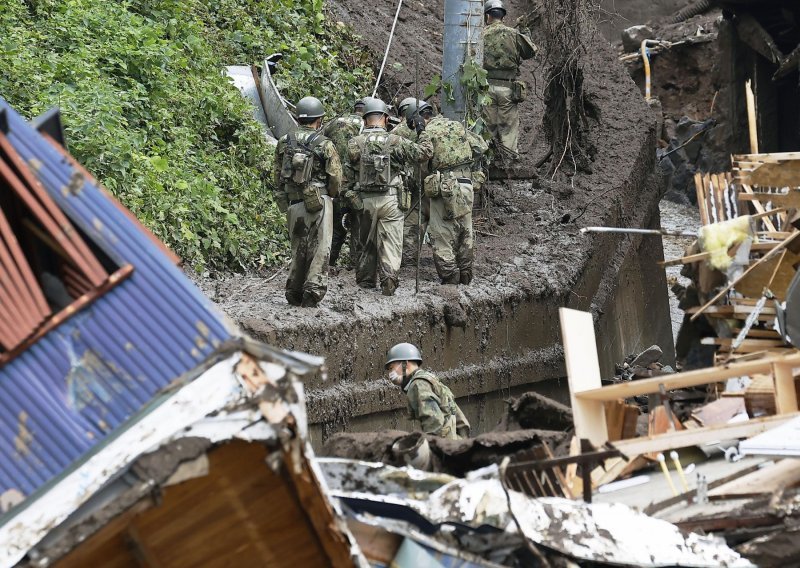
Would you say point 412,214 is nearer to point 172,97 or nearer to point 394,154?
point 394,154

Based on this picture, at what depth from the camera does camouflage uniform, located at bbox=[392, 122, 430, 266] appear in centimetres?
1570

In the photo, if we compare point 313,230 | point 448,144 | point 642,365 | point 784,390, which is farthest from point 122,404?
point 642,365

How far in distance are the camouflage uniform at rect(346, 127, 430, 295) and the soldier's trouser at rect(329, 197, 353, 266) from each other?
341 millimetres

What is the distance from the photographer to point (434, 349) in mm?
14773

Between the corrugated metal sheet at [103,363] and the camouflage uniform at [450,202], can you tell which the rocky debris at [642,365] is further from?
the corrugated metal sheet at [103,363]

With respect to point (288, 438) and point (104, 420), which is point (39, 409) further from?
point (288, 438)

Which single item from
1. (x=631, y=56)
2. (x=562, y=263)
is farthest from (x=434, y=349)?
(x=631, y=56)

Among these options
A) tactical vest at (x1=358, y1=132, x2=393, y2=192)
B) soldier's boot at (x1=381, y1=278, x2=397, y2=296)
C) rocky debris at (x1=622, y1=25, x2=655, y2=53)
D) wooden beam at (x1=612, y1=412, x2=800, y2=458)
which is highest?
rocky debris at (x1=622, y1=25, x2=655, y2=53)

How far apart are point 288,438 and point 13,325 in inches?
48.6

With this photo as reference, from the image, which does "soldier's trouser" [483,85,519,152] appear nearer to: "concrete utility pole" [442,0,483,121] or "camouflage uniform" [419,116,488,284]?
"concrete utility pole" [442,0,483,121]

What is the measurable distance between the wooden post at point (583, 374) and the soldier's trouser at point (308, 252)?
4.80 m

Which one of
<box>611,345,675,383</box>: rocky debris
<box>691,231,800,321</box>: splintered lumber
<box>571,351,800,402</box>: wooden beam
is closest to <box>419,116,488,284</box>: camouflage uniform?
<box>611,345,675,383</box>: rocky debris

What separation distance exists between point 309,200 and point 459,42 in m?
4.55

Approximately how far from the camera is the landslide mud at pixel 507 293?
44.8 ft
